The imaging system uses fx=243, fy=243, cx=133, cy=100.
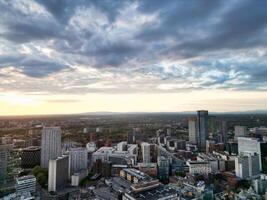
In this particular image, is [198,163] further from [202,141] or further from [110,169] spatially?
[202,141]

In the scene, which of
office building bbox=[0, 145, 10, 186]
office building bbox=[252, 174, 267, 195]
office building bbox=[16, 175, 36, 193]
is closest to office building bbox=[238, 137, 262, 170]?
office building bbox=[252, 174, 267, 195]

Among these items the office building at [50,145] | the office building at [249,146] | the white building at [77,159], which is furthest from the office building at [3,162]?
the office building at [249,146]

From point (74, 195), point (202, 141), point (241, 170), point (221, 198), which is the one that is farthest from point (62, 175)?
point (202, 141)

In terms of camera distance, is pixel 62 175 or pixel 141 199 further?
pixel 62 175

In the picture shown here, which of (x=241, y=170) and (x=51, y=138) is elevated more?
(x=51, y=138)

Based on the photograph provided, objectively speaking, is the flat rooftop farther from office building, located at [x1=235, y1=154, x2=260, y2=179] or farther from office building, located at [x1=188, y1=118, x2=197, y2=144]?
office building, located at [x1=188, y1=118, x2=197, y2=144]

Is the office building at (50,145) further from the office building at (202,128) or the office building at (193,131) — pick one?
the office building at (193,131)
